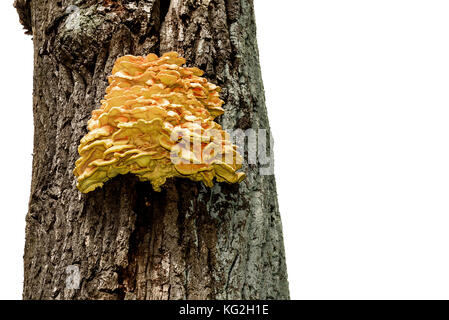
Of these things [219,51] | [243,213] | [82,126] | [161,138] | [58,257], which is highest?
[219,51]

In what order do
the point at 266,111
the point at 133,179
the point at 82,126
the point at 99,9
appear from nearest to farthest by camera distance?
the point at 133,179 → the point at 82,126 → the point at 99,9 → the point at 266,111

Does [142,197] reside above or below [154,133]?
below

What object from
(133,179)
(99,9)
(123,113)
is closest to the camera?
(123,113)

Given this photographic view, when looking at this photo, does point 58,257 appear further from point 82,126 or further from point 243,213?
point 243,213
